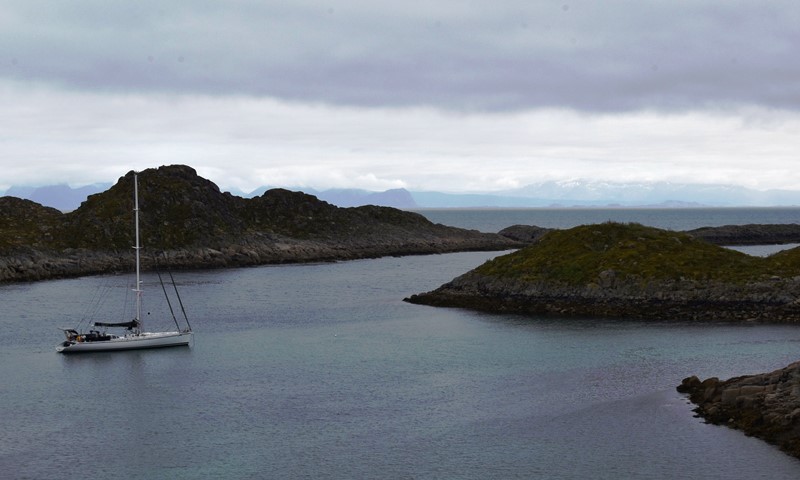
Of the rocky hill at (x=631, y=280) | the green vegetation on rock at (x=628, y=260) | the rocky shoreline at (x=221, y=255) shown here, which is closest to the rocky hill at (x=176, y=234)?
the rocky shoreline at (x=221, y=255)

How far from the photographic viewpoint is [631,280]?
88.4 m

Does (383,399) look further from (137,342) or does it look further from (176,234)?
(176,234)

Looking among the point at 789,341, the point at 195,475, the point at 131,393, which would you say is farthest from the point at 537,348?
the point at 195,475

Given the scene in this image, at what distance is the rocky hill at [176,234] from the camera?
147500mm

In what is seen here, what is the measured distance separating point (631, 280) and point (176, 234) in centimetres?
10508

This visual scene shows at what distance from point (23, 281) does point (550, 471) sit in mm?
113049

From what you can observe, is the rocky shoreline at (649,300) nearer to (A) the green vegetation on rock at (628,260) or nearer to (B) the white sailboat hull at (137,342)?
(A) the green vegetation on rock at (628,260)

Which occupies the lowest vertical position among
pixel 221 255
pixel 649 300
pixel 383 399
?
pixel 383 399

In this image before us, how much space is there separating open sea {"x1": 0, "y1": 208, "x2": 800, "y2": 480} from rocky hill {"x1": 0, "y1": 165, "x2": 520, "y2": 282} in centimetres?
5632

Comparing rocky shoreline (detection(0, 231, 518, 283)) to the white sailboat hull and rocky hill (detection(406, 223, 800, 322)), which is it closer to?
the white sailboat hull

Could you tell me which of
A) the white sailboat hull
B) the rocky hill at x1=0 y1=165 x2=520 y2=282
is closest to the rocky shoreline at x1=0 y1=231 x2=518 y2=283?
the rocky hill at x1=0 y1=165 x2=520 y2=282

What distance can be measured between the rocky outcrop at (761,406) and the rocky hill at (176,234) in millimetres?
115054

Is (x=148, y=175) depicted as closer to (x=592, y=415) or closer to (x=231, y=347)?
(x=231, y=347)

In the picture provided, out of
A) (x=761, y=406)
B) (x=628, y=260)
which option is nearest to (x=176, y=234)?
(x=628, y=260)
